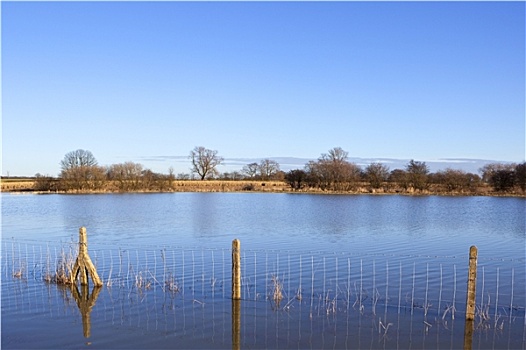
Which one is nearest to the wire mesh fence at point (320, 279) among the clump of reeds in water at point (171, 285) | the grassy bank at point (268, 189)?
the clump of reeds in water at point (171, 285)

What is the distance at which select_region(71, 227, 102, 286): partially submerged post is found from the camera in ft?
45.2

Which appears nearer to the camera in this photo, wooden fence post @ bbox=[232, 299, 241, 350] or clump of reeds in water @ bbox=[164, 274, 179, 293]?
wooden fence post @ bbox=[232, 299, 241, 350]

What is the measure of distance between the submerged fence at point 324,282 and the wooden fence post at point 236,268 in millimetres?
133

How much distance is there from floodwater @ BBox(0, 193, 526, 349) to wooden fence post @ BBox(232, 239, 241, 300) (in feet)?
1.28

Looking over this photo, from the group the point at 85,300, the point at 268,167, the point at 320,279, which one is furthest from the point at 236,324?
the point at 268,167

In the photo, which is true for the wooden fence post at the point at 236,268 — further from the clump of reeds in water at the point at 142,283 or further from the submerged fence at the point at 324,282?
the clump of reeds in water at the point at 142,283

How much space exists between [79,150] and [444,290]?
92832 mm

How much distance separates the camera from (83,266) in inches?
552

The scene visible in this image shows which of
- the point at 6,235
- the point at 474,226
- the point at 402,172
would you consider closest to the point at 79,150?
the point at 402,172

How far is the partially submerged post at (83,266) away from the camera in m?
13.8

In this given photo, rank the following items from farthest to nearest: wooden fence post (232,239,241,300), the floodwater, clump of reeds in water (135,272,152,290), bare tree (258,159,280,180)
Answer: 1. bare tree (258,159,280,180)
2. clump of reeds in water (135,272,152,290)
3. wooden fence post (232,239,241,300)
4. the floodwater

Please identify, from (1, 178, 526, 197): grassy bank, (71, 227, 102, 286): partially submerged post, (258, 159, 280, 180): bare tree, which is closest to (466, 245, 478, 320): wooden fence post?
(71, 227, 102, 286): partially submerged post

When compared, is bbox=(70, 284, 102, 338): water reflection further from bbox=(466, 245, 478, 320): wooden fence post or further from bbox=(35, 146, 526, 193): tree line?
bbox=(35, 146, 526, 193): tree line

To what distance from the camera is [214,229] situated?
29.8 meters
